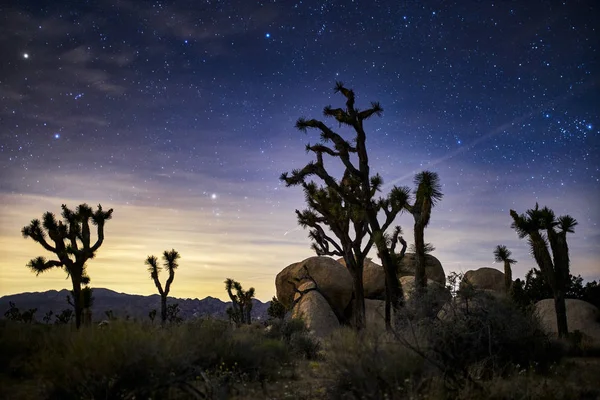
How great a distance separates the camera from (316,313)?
24094mm

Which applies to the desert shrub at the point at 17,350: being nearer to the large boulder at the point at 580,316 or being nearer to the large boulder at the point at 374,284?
the large boulder at the point at 374,284

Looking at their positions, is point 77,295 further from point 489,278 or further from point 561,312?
point 489,278

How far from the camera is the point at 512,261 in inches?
1056

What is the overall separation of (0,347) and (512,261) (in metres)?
26.5

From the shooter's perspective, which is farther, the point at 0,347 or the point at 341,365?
the point at 0,347

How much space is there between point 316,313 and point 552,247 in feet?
40.5

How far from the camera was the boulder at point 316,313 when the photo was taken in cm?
2323

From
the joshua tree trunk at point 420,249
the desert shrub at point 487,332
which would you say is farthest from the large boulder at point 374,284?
the desert shrub at point 487,332

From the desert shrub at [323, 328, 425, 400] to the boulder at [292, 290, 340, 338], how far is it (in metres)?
16.8

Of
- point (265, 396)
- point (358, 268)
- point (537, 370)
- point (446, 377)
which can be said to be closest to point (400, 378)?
point (446, 377)

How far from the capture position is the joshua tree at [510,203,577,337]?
19156 mm

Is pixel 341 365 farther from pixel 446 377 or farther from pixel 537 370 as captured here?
pixel 537 370

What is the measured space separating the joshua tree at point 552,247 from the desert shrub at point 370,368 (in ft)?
51.6

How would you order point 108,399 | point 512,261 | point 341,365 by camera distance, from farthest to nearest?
point 512,261
point 341,365
point 108,399
